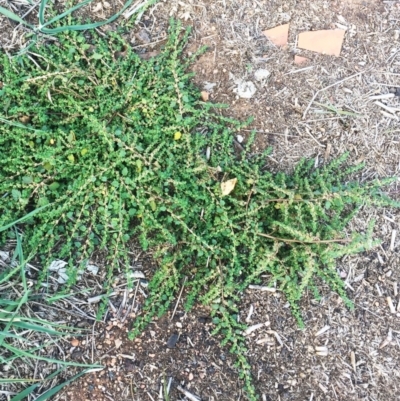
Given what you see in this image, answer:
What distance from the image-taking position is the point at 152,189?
265 centimetres

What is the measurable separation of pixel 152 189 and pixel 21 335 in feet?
3.14

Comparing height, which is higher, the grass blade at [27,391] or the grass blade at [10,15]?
the grass blade at [10,15]

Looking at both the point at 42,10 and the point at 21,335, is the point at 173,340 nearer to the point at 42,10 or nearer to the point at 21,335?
the point at 21,335

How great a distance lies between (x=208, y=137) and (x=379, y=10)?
1.25m

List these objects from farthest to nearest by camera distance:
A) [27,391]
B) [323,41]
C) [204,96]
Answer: [323,41] → [204,96] → [27,391]

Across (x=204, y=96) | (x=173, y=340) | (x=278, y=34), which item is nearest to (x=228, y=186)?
(x=204, y=96)

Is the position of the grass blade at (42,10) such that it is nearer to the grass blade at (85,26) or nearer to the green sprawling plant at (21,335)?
the grass blade at (85,26)

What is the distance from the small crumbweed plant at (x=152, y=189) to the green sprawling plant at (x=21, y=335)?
16cm

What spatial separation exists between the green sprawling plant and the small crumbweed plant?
0.16 metres

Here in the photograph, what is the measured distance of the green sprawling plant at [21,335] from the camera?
2436 millimetres

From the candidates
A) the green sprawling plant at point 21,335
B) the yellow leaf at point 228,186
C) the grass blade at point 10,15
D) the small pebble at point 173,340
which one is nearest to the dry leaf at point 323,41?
the yellow leaf at point 228,186

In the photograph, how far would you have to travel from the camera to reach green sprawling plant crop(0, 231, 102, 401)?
2436mm

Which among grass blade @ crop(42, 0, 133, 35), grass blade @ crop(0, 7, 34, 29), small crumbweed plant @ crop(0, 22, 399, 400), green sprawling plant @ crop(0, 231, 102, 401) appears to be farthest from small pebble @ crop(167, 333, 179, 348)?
grass blade @ crop(0, 7, 34, 29)

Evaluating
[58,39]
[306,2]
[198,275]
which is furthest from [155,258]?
[306,2]
